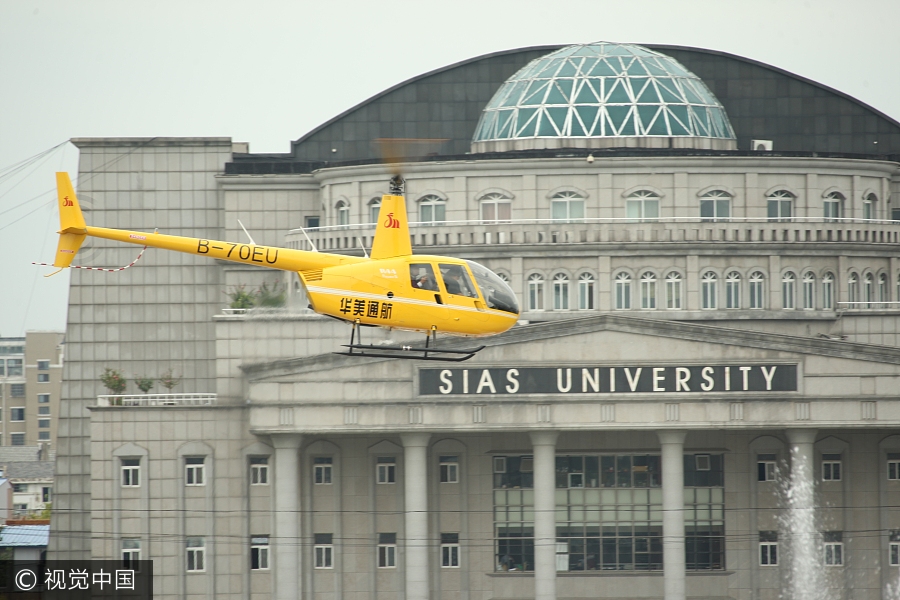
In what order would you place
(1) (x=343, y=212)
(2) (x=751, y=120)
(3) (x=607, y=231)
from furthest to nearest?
(2) (x=751, y=120)
(1) (x=343, y=212)
(3) (x=607, y=231)

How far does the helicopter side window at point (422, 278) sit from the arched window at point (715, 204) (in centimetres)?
4341

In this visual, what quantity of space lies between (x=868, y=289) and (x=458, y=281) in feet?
→ 156

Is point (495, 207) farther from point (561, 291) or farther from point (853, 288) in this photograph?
point (853, 288)

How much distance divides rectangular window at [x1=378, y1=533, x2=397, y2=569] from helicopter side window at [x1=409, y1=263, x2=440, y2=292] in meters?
37.2

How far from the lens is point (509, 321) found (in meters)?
62.2

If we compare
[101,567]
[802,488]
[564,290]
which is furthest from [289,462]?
[802,488]

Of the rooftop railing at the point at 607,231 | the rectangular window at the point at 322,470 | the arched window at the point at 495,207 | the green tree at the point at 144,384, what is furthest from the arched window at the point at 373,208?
the green tree at the point at 144,384

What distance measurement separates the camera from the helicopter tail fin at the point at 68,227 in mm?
65750

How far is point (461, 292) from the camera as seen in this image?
200 feet

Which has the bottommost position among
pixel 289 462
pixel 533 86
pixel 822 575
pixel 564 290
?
pixel 822 575

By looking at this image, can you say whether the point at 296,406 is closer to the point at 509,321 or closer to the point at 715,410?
the point at 715,410

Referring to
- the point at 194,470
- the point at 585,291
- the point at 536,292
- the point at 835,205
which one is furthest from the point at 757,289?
the point at 194,470

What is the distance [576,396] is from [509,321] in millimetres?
28686

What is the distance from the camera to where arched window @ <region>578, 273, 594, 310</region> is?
99.8m
